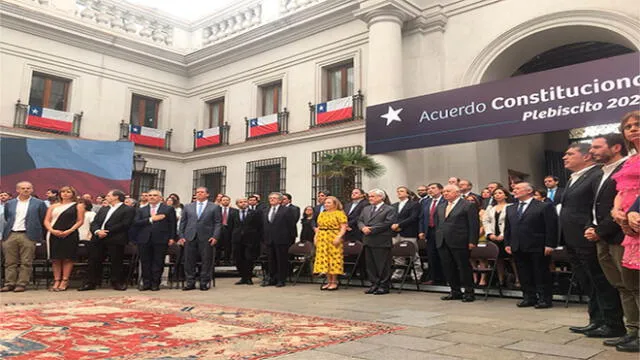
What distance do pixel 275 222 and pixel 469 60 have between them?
625 cm

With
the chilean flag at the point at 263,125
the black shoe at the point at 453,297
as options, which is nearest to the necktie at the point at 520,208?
the black shoe at the point at 453,297

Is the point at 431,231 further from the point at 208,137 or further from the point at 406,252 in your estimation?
the point at 208,137

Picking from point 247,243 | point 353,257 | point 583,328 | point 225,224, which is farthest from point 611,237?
point 225,224

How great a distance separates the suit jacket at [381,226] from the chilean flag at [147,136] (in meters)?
11.4

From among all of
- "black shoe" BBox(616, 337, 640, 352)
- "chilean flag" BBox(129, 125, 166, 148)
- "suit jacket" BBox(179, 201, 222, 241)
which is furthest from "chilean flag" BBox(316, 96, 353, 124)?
"black shoe" BBox(616, 337, 640, 352)

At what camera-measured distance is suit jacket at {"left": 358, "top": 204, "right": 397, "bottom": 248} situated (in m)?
7.39

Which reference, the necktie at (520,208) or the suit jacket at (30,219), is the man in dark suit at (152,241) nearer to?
the suit jacket at (30,219)

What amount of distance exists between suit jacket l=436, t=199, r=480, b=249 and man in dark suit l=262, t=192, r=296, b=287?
9.68 ft

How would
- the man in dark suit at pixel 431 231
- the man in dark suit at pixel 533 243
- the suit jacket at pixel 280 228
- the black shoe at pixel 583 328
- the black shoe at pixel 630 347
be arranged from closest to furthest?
the black shoe at pixel 630 347 < the black shoe at pixel 583 328 < the man in dark suit at pixel 533 243 < the man in dark suit at pixel 431 231 < the suit jacket at pixel 280 228

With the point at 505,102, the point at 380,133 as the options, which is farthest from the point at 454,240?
the point at 380,133

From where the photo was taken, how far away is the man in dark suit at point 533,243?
5.81 meters

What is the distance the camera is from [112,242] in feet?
26.2

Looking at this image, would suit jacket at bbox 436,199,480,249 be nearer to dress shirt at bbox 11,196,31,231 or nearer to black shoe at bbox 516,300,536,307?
black shoe at bbox 516,300,536,307

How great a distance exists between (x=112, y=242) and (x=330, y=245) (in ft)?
11.9
